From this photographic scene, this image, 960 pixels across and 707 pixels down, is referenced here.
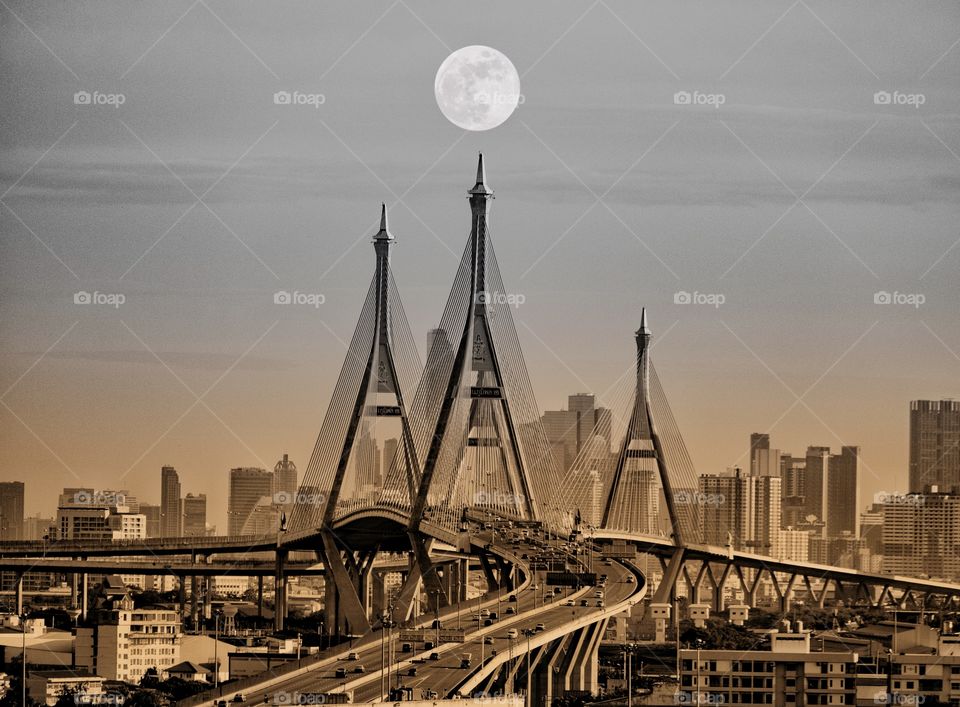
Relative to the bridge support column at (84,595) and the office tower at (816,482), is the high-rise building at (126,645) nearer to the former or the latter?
the bridge support column at (84,595)

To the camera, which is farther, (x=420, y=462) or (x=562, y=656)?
(x=420, y=462)

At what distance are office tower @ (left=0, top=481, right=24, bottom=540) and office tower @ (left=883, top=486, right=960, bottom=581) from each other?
28.5ft

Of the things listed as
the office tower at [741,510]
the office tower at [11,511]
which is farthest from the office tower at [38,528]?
the office tower at [741,510]

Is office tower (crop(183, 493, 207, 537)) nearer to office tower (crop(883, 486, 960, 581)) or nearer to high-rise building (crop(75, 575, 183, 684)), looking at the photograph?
high-rise building (crop(75, 575, 183, 684))

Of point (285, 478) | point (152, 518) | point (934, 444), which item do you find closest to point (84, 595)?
point (152, 518)

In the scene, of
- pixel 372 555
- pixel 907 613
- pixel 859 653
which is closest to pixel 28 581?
pixel 372 555

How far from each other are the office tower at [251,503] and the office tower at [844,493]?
5107mm

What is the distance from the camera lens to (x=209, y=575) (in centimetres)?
2558

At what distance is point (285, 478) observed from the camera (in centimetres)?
1884

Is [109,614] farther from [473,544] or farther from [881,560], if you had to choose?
[881,560]

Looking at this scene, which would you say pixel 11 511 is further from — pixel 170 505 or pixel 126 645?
pixel 126 645

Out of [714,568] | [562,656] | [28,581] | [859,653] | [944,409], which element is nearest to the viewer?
[859,653]

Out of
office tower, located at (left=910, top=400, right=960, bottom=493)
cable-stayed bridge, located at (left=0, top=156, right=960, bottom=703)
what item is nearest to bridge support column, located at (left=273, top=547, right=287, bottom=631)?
cable-stayed bridge, located at (left=0, top=156, right=960, bottom=703)

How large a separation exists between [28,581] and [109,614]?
29.2 feet
